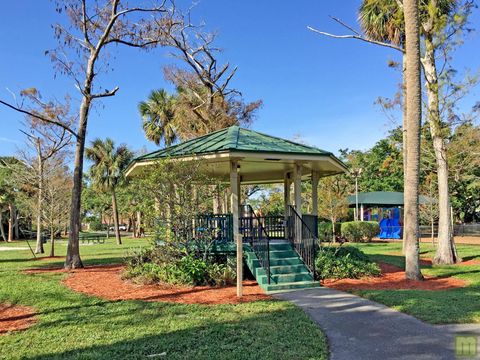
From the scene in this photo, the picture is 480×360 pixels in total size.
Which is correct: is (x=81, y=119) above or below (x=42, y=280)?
above

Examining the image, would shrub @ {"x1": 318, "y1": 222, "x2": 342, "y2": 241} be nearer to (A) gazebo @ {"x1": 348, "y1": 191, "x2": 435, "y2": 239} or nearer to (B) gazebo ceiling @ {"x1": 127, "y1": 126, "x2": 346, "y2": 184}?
(A) gazebo @ {"x1": 348, "y1": 191, "x2": 435, "y2": 239}

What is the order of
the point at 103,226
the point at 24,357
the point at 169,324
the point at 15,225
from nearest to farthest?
the point at 24,357, the point at 169,324, the point at 15,225, the point at 103,226

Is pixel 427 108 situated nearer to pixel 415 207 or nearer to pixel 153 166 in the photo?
pixel 415 207

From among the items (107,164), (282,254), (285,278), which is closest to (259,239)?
(282,254)

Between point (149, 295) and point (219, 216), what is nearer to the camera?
point (149, 295)

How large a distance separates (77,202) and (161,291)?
5859 millimetres

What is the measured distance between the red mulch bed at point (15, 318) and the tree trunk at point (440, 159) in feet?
40.8

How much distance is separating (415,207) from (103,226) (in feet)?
239

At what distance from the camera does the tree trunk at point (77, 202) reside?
12855 mm

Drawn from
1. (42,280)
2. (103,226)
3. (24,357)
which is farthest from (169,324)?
(103,226)

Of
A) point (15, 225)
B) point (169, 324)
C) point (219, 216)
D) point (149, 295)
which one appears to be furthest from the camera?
point (15, 225)

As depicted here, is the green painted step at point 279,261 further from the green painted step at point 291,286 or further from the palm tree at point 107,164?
the palm tree at point 107,164

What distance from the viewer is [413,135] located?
10.0 m

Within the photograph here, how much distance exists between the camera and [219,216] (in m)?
10.9
